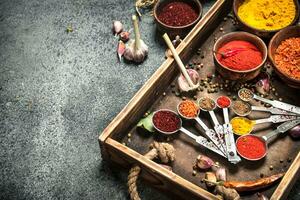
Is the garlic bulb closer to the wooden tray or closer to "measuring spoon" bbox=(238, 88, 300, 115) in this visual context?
the wooden tray

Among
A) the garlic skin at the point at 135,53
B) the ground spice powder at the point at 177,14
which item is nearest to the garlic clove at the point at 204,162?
the garlic skin at the point at 135,53

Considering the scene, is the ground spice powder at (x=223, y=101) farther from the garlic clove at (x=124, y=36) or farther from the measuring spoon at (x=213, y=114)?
the garlic clove at (x=124, y=36)

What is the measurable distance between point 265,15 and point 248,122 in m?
0.77

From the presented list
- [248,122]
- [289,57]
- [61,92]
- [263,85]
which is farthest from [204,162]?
[61,92]

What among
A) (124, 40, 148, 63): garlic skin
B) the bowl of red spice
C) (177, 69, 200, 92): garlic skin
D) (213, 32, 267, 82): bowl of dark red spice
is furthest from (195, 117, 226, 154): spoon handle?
(124, 40, 148, 63): garlic skin

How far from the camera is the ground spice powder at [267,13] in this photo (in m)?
2.69

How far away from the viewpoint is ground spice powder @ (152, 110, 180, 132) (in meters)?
2.37

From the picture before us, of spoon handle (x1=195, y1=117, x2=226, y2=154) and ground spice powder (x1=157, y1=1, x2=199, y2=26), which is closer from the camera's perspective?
spoon handle (x1=195, y1=117, x2=226, y2=154)

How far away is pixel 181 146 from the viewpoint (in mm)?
2361

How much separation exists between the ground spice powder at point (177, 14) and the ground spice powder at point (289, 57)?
0.62 meters

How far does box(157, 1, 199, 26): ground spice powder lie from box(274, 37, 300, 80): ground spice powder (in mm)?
616

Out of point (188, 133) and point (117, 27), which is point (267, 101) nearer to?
point (188, 133)

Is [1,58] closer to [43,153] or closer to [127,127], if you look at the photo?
[43,153]

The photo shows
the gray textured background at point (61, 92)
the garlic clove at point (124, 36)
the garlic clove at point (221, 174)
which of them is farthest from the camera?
the garlic clove at point (124, 36)
